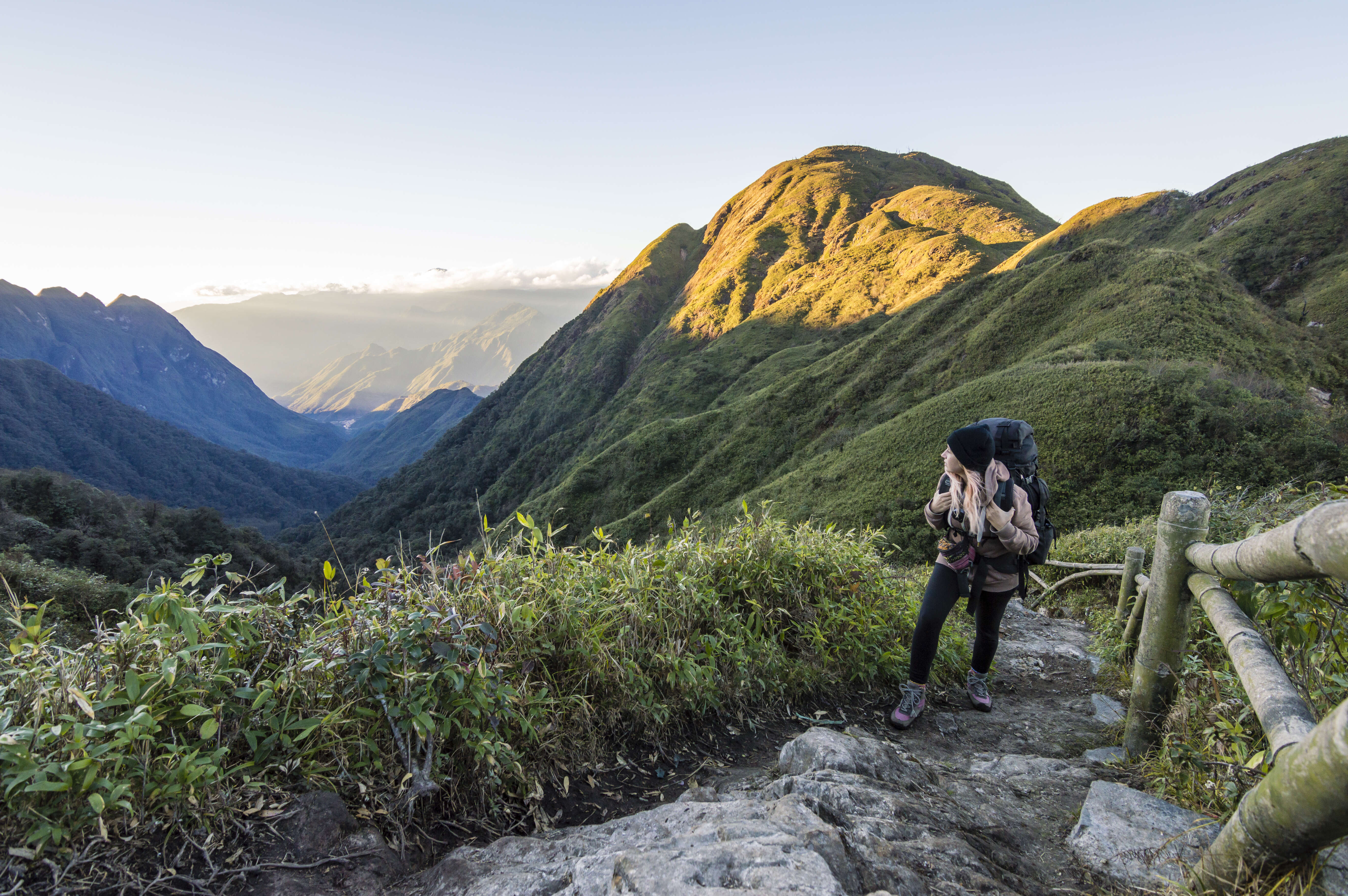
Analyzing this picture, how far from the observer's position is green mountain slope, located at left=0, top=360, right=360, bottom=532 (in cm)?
13912

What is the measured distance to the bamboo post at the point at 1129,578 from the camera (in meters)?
5.19

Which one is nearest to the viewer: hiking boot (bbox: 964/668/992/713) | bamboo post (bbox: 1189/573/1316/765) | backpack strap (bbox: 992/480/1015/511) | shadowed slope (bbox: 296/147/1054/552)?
bamboo post (bbox: 1189/573/1316/765)

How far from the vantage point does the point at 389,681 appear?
7.78 ft

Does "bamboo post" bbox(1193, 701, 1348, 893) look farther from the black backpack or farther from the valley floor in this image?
the black backpack

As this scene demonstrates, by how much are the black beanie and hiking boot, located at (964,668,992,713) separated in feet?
5.44

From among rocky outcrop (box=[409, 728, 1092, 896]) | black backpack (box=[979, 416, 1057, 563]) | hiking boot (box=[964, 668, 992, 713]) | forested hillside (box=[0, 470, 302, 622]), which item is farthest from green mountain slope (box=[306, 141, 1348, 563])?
forested hillside (box=[0, 470, 302, 622])

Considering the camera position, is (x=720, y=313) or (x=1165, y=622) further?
(x=720, y=313)

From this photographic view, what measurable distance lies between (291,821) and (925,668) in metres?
3.57

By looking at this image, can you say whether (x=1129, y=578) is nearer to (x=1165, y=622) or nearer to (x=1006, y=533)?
(x=1006, y=533)

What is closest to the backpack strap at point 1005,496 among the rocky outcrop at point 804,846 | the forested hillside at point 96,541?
the rocky outcrop at point 804,846

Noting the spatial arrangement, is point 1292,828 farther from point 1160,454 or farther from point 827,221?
point 827,221

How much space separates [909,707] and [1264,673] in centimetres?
228

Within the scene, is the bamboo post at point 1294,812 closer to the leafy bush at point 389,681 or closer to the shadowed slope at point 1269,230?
the leafy bush at point 389,681

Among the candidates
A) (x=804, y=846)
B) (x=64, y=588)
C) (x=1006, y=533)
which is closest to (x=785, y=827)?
(x=804, y=846)
